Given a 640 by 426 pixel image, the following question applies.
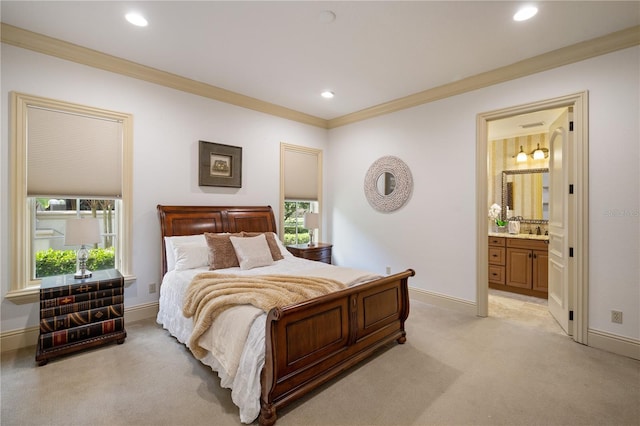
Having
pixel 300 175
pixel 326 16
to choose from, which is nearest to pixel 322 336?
pixel 326 16

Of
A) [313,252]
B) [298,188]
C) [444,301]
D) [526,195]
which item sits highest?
[298,188]

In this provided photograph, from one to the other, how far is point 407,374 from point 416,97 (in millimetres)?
3483

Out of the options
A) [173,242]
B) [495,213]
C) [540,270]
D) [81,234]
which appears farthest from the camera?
[495,213]

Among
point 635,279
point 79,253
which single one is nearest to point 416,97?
point 635,279

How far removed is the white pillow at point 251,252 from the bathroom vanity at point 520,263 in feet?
12.3

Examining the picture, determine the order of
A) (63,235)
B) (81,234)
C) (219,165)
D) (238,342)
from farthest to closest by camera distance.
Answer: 1. (219,165)
2. (63,235)
3. (81,234)
4. (238,342)

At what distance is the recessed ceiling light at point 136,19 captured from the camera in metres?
2.53

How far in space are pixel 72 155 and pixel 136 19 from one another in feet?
4.89

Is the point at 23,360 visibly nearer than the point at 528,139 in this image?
Yes

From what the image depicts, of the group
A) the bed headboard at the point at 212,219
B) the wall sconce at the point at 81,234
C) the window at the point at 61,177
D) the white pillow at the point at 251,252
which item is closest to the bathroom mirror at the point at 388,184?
the bed headboard at the point at 212,219

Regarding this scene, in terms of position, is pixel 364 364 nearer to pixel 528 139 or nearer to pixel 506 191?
pixel 506 191

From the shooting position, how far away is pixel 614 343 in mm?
2771

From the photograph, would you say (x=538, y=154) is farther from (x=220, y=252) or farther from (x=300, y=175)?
(x=220, y=252)

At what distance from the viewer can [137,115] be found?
3441mm
